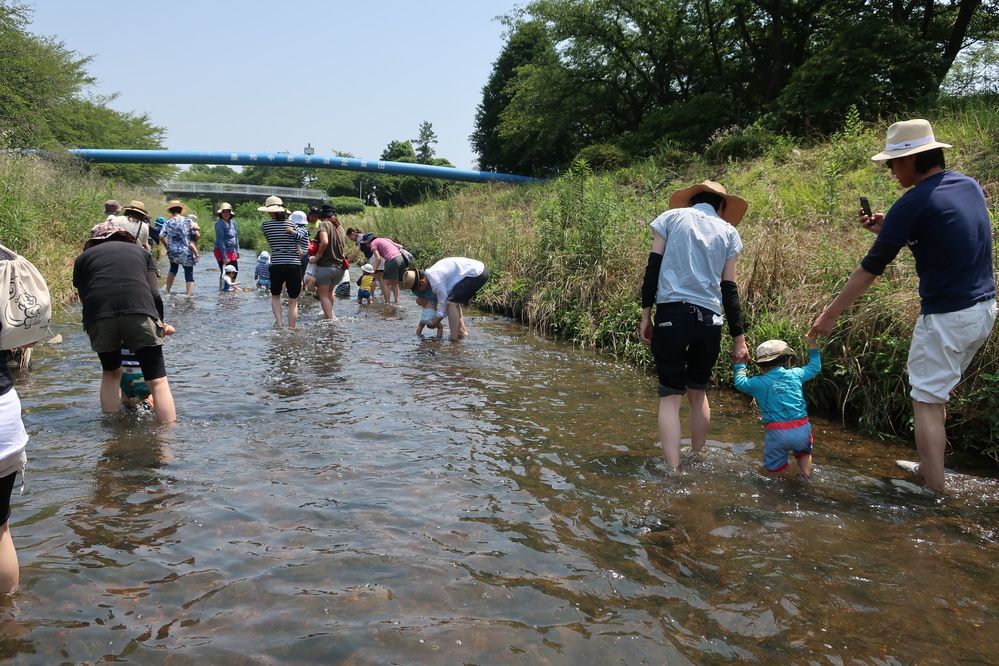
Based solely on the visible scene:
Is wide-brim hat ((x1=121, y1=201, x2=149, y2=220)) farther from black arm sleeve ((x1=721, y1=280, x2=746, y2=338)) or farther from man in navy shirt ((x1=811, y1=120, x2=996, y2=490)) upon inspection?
man in navy shirt ((x1=811, y1=120, x2=996, y2=490))

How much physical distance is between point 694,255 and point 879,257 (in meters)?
1.12

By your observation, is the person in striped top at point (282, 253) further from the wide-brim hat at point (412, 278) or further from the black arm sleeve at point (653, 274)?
the black arm sleeve at point (653, 274)

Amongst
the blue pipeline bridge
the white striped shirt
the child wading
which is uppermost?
the blue pipeline bridge

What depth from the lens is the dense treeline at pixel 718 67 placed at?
14.7 m

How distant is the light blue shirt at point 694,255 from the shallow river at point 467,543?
129 cm

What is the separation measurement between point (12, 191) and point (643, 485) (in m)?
14.0

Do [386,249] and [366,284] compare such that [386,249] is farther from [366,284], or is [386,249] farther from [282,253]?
[282,253]

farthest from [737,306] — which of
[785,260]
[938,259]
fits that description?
[785,260]

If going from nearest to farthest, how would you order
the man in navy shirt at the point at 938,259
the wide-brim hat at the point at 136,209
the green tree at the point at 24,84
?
the man in navy shirt at the point at 938,259 → the wide-brim hat at the point at 136,209 → the green tree at the point at 24,84

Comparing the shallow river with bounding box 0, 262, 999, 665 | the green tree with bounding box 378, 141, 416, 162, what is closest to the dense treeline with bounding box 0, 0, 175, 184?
the shallow river with bounding box 0, 262, 999, 665

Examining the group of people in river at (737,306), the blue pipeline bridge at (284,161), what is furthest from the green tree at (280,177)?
the group of people in river at (737,306)

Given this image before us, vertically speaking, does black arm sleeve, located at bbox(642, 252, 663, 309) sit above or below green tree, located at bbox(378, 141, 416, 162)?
below

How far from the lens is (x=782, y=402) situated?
14.6 feet

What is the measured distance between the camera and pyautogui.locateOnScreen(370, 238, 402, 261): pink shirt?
13312 millimetres
